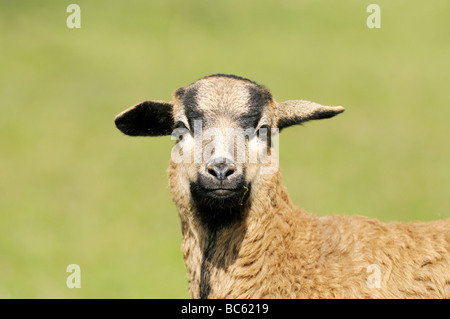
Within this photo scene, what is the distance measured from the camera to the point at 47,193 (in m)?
28.8

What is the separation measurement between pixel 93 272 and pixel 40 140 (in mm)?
13352

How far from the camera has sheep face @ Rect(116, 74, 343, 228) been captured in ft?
29.3

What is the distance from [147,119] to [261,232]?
2251 mm

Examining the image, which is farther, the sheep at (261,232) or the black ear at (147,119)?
the black ear at (147,119)

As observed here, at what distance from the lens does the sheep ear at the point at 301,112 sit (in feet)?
32.2

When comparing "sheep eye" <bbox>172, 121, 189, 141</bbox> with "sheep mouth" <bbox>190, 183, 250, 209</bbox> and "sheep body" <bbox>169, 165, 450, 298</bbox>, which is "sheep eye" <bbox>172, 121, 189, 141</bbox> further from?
"sheep mouth" <bbox>190, 183, 250, 209</bbox>

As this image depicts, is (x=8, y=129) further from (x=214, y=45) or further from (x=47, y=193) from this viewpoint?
(x=214, y=45)

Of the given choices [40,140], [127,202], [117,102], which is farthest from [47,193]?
[117,102]

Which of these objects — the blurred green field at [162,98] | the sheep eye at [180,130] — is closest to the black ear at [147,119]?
the sheep eye at [180,130]

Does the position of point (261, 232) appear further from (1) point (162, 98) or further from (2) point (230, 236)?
(1) point (162, 98)

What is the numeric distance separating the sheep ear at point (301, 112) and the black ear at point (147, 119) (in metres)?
1.48
